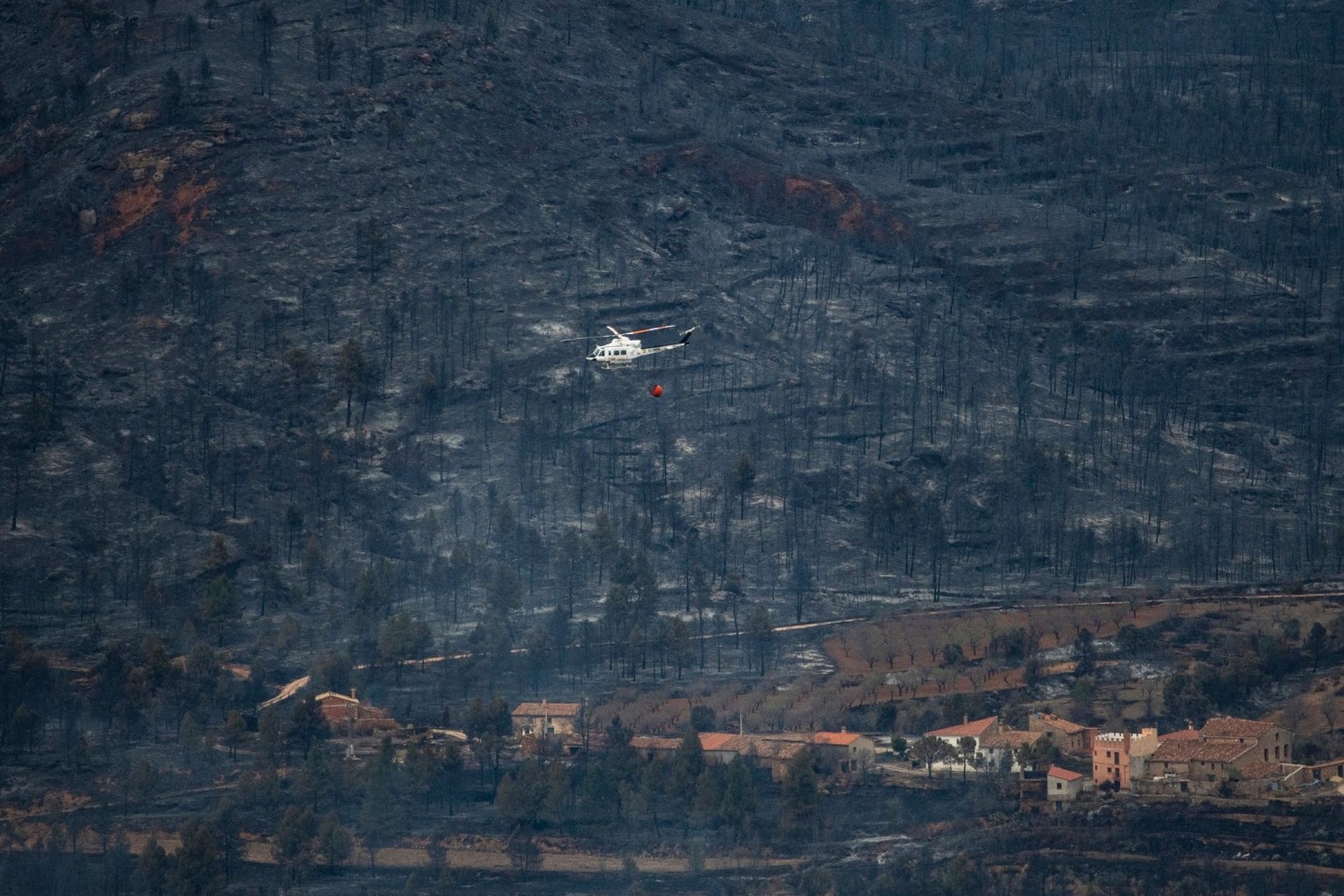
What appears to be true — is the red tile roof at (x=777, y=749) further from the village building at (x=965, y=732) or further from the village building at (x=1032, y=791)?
the village building at (x=1032, y=791)

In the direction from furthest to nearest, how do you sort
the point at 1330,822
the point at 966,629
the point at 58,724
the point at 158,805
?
the point at 966,629 < the point at 58,724 < the point at 158,805 < the point at 1330,822

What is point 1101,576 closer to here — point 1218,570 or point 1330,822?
point 1218,570

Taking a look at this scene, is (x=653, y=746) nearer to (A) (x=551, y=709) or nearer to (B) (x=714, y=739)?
(B) (x=714, y=739)

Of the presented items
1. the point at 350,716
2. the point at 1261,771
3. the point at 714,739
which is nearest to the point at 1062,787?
the point at 1261,771

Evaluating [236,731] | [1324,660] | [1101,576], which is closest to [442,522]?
[236,731]

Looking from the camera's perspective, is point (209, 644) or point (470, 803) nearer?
point (470, 803)

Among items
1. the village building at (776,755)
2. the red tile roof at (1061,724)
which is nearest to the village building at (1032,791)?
the red tile roof at (1061,724)

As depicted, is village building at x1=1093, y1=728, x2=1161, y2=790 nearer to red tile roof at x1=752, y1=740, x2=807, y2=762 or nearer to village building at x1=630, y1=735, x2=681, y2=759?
red tile roof at x1=752, y1=740, x2=807, y2=762
